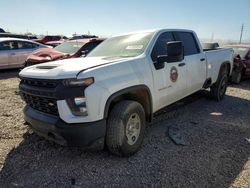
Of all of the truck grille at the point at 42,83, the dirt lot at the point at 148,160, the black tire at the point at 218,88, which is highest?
the truck grille at the point at 42,83

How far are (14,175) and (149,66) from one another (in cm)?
237

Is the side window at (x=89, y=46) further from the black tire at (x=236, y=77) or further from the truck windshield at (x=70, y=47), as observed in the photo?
the black tire at (x=236, y=77)

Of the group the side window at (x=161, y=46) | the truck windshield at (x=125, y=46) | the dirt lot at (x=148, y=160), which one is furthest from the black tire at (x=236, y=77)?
the truck windshield at (x=125, y=46)

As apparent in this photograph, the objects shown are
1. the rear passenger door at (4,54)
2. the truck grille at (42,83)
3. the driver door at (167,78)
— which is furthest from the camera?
the rear passenger door at (4,54)

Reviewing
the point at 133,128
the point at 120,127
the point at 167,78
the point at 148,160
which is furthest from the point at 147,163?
the point at 167,78

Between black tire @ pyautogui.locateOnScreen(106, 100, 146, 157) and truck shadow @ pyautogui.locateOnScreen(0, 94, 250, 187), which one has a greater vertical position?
black tire @ pyautogui.locateOnScreen(106, 100, 146, 157)

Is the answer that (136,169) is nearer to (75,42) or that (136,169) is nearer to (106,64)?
(106,64)

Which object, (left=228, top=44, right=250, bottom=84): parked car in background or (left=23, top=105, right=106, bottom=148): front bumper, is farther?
(left=228, top=44, right=250, bottom=84): parked car in background

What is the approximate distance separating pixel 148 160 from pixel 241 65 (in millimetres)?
7320

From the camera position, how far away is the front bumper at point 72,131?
2.88 metres

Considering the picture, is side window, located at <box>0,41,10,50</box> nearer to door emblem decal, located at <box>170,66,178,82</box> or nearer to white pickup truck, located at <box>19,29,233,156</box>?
white pickup truck, located at <box>19,29,233,156</box>

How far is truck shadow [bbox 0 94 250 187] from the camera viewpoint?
9.75 feet

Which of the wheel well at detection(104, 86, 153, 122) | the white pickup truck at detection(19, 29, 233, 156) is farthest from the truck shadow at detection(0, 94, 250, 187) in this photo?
the wheel well at detection(104, 86, 153, 122)

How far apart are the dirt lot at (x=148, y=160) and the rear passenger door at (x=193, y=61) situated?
2.72ft
